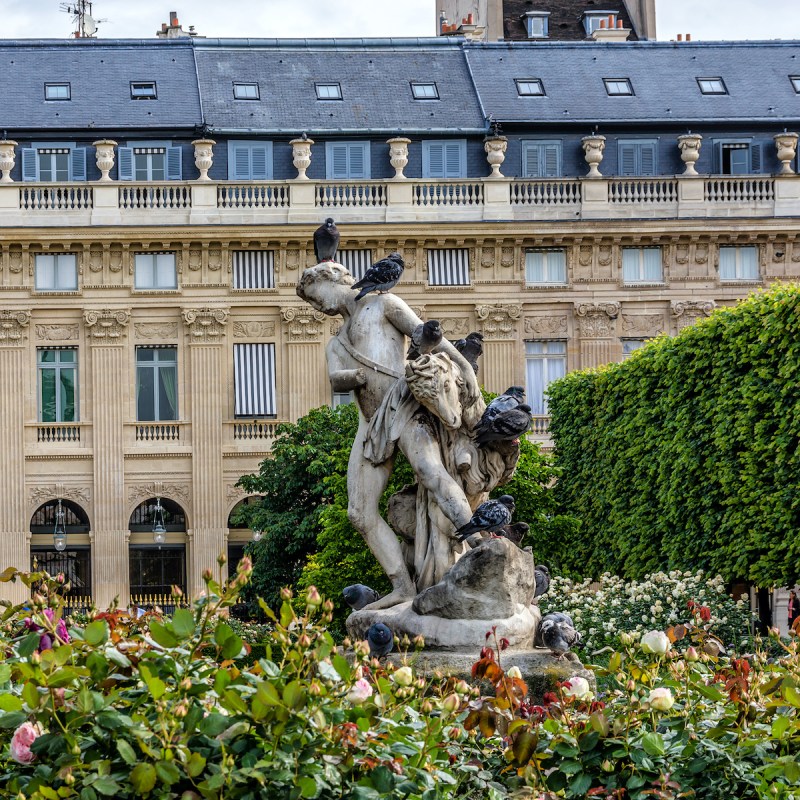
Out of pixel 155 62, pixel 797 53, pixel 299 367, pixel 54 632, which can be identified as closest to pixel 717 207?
pixel 797 53

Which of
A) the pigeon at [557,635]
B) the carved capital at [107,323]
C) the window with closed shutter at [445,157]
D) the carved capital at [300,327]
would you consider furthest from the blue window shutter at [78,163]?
the pigeon at [557,635]

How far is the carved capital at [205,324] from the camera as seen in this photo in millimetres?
50906

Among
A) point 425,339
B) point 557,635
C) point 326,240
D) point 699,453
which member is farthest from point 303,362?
point 557,635

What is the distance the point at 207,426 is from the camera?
166ft

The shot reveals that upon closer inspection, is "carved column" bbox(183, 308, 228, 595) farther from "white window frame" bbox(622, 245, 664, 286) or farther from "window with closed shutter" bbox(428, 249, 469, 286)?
"white window frame" bbox(622, 245, 664, 286)

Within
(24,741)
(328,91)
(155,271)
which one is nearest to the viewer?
(24,741)

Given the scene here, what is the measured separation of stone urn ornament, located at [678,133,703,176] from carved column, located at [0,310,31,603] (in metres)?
16.8

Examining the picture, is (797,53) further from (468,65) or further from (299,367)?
(299,367)

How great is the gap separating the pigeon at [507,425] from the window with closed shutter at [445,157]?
4058 cm

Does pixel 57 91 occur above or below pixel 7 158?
above

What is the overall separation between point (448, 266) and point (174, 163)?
736 centimetres

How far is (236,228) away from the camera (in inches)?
A: 1987

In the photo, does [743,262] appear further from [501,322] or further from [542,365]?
[501,322]

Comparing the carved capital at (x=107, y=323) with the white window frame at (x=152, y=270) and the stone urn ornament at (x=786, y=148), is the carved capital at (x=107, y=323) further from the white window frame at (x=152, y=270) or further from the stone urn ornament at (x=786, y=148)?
the stone urn ornament at (x=786, y=148)
